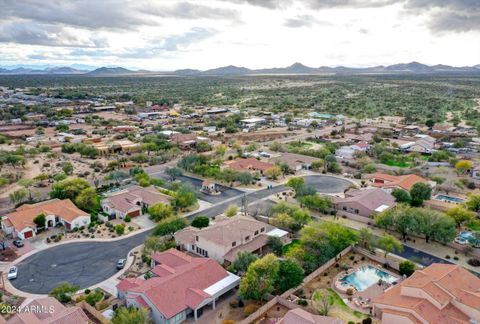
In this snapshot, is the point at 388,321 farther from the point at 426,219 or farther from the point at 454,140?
the point at 454,140

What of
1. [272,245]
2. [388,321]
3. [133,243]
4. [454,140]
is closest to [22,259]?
[133,243]

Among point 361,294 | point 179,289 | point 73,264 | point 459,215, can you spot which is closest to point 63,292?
point 73,264

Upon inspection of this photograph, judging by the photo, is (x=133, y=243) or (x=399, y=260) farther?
(x=133, y=243)

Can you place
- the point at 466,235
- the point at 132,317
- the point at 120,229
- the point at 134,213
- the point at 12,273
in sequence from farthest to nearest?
1. the point at 134,213
2. the point at 120,229
3. the point at 466,235
4. the point at 12,273
5. the point at 132,317

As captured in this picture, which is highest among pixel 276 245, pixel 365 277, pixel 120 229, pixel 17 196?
pixel 17 196

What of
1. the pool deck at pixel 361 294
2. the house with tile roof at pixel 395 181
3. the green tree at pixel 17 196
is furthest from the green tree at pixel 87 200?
the house with tile roof at pixel 395 181

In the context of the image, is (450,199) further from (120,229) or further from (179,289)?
(120,229)
